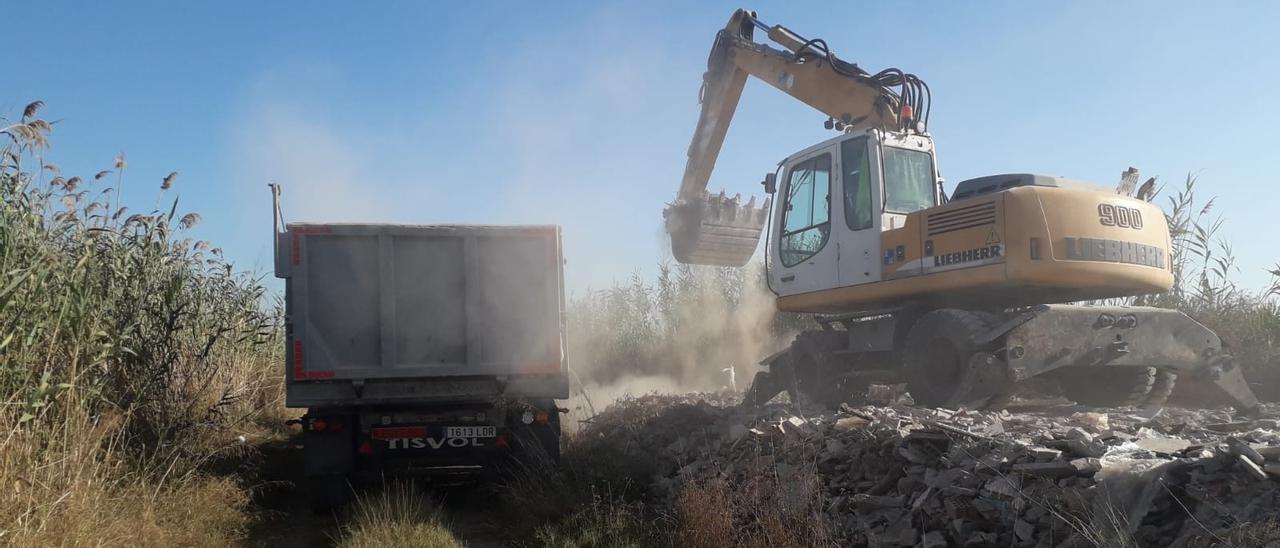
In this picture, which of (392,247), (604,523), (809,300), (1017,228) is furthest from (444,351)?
(1017,228)

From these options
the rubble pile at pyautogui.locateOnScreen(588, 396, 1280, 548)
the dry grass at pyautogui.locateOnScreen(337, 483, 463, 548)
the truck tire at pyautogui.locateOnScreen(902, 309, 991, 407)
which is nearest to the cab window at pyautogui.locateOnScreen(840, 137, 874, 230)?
the truck tire at pyautogui.locateOnScreen(902, 309, 991, 407)

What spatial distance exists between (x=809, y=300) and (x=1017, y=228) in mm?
2853

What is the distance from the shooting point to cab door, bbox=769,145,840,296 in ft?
33.8

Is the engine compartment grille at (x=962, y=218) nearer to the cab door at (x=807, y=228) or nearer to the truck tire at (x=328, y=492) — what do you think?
the cab door at (x=807, y=228)

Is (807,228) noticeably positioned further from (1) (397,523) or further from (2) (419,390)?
(1) (397,523)

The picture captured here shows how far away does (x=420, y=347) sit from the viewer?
8.59m

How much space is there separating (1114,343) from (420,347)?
6382mm

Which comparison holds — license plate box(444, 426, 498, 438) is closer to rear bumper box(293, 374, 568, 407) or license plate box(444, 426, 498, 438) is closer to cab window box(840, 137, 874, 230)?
rear bumper box(293, 374, 568, 407)

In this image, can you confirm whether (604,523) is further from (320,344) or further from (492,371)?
(320,344)

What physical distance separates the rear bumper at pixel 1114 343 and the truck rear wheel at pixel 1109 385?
0.45 metres

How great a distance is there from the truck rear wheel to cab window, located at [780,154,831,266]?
2873 mm

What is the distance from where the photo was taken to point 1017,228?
326 inches

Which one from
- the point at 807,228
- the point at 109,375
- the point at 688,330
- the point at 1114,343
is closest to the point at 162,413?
the point at 109,375

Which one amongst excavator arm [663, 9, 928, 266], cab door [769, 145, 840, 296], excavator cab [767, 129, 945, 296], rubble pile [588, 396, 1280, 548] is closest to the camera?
rubble pile [588, 396, 1280, 548]
